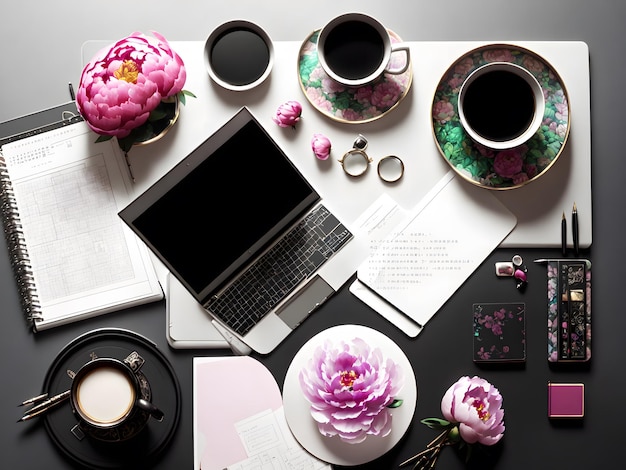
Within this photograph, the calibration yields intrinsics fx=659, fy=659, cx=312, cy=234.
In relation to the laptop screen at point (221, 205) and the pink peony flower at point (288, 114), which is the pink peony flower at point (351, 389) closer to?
the laptop screen at point (221, 205)

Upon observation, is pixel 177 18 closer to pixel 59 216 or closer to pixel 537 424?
pixel 59 216

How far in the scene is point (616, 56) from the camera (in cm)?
111

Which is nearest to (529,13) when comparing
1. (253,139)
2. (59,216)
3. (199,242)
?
(253,139)

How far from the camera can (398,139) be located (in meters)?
1.08

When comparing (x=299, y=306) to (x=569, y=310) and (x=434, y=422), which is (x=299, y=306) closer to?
(x=434, y=422)

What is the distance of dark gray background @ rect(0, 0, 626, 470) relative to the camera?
1085 millimetres

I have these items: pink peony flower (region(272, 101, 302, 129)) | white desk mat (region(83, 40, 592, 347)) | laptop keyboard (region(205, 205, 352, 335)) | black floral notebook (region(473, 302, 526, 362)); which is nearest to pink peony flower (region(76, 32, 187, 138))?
white desk mat (region(83, 40, 592, 347))

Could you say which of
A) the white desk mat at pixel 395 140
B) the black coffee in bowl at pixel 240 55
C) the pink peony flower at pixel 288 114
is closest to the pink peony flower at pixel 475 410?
the white desk mat at pixel 395 140

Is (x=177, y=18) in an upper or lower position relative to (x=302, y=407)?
upper

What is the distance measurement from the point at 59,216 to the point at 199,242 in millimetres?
279

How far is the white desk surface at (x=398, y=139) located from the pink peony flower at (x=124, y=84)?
0.22 feet

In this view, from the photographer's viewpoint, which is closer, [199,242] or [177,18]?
[199,242]

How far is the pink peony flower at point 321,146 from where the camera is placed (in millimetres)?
1064

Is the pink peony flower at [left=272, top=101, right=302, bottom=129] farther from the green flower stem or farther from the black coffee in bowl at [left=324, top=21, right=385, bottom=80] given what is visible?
the green flower stem
